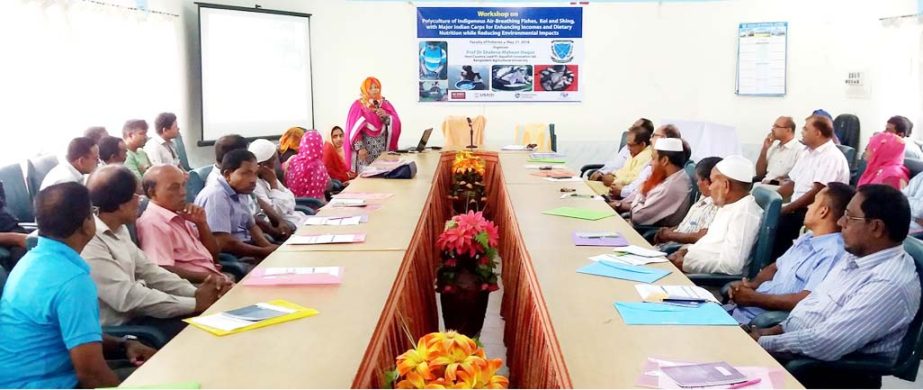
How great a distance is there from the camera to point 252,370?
179cm

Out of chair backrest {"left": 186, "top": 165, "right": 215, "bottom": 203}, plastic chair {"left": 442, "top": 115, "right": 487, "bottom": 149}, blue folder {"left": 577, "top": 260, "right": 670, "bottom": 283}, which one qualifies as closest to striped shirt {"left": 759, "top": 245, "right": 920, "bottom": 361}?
blue folder {"left": 577, "top": 260, "right": 670, "bottom": 283}

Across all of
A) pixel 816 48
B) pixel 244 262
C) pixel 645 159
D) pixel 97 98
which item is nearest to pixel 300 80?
pixel 97 98

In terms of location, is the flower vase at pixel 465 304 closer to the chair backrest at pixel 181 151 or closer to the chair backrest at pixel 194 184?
the chair backrest at pixel 194 184

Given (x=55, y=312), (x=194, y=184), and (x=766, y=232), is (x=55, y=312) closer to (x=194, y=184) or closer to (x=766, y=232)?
(x=194, y=184)

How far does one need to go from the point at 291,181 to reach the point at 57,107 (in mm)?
1771

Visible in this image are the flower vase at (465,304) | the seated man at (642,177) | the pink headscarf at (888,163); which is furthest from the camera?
the pink headscarf at (888,163)

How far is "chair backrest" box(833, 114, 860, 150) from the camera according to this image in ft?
27.3

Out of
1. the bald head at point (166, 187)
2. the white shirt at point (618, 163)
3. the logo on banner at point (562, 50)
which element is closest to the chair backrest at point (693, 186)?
the white shirt at point (618, 163)

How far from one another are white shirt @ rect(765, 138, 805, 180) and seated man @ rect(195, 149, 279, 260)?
182 inches

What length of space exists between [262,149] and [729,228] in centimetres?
283

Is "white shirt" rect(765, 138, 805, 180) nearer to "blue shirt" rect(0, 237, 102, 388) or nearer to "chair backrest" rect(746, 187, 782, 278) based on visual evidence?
"chair backrest" rect(746, 187, 782, 278)

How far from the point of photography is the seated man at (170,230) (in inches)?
126

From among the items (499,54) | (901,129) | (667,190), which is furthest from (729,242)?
(499,54)

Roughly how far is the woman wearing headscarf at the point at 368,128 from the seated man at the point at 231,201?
9.59ft
